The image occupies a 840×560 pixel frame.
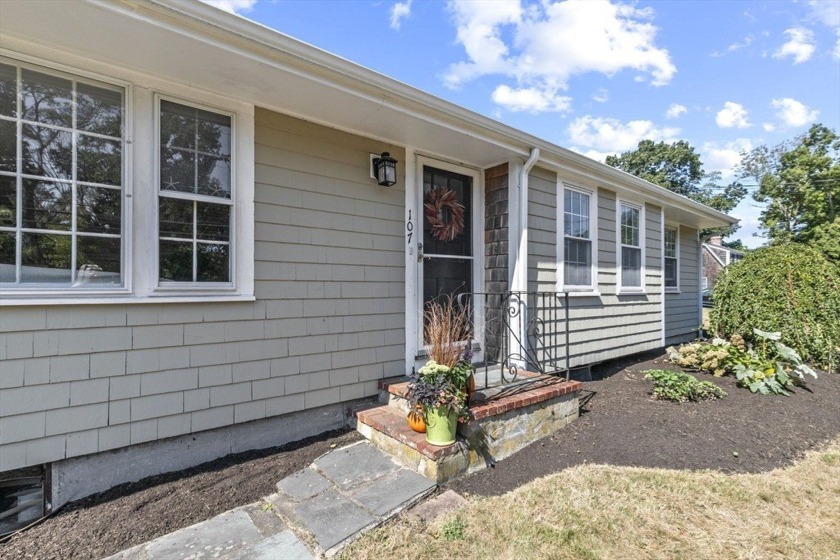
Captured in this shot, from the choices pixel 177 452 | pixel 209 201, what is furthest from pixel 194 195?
pixel 177 452

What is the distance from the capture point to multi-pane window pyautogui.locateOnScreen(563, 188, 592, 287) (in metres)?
4.86

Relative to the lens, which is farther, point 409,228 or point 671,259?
point 671,259

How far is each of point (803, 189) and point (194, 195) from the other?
22194 mm

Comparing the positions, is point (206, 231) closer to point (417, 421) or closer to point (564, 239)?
point (417, 421)

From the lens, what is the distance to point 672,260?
26.6 ft

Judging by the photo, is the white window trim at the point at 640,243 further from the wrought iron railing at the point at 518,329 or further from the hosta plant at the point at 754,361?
the wrought iron railing at the point at 518,329

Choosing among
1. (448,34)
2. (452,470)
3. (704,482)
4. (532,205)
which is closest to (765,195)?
(448,34)

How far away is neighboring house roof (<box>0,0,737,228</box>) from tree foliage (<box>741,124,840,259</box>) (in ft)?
58.3

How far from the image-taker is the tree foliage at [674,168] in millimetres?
29125

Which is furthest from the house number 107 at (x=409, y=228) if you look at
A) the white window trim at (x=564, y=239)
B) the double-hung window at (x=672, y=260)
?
the double-hung window at (x=672, y=260)

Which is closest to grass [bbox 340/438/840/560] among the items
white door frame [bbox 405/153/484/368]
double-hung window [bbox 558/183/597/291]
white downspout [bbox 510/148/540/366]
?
white door frame [bbox 405/153/484/368]

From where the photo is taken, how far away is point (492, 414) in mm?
2961

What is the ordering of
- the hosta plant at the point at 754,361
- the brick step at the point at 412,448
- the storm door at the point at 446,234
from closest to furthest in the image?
the brick step at the point at 412,448, the storm door at the point at 446,234, the hosta plant at the point at 754,361

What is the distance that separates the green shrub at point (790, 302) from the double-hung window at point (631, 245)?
5.58 feet
